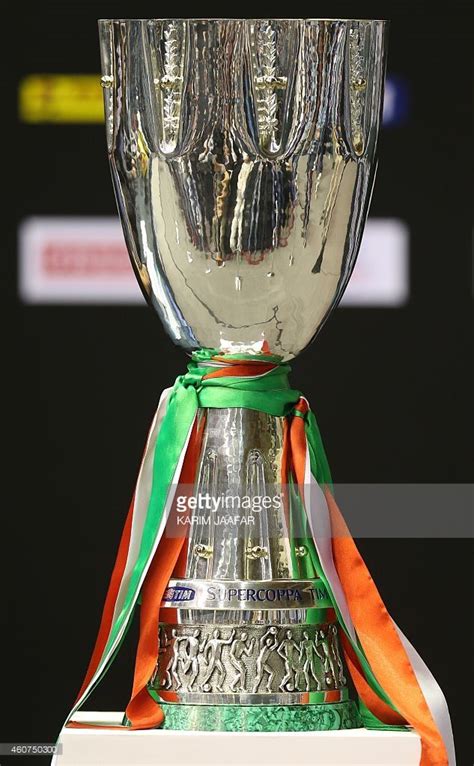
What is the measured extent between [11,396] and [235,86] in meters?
1.24

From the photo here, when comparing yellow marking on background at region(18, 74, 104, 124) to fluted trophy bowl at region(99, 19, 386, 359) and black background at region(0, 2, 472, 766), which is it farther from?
fluted trophy bowl at region(99, 19, 386, 359)

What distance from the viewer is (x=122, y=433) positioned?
10.6 ft

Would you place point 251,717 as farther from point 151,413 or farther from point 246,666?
point 151,413

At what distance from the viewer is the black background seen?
3148 millimetres

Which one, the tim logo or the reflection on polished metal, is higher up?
the tim logo

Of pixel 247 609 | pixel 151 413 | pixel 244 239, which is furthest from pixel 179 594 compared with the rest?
pixel 151 413

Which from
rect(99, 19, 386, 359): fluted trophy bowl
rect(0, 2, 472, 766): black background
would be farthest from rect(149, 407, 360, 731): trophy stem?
rect(0, 2, 472, 766): black background

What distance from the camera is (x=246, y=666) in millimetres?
2080

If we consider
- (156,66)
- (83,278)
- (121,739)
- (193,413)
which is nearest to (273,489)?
(193,413)

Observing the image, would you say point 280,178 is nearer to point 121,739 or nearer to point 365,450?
point 121,739

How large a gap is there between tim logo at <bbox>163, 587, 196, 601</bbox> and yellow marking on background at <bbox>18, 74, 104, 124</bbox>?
118cm

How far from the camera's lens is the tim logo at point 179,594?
2.10 metres

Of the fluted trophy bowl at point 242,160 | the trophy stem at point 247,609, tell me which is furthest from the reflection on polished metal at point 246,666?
the fluted trophy bowl at point 242,160

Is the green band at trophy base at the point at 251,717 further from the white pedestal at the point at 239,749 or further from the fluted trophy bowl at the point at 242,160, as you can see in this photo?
the fluted trophy bowl at the point at 242,160
